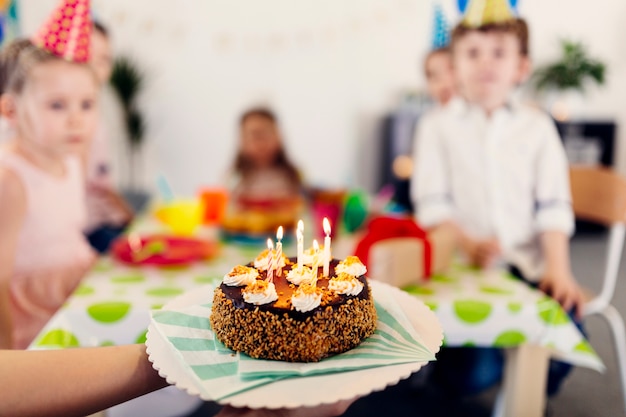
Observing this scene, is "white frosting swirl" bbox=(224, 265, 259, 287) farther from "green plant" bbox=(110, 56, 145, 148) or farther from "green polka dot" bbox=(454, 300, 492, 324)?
"green plant" bbox=(110, 56, 145, 148)

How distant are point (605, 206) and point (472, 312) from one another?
A: 2.33 feet

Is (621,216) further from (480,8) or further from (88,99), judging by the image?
(88,99)

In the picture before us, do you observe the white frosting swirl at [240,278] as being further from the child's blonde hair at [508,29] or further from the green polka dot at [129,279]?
the child's blonde hair at [508,29]

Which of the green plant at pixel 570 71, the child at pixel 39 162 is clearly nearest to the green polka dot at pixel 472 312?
the child at pixel 39 162

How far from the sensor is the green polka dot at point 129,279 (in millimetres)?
1038

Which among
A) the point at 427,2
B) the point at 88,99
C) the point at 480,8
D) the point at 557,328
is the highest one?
the point at 427,2

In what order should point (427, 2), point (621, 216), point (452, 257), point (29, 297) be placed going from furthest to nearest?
point (427, 2)
point (621, 216)
point (452, 257)
point (29, 297)

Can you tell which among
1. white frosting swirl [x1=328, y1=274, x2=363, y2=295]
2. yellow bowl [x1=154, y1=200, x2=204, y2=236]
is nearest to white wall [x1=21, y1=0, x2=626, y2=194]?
yellow bowl [x1=154, y1=200, x2=204, y2=236]

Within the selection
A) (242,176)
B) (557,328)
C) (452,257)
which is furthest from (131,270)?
(242,176)

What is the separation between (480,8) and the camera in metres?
1.23

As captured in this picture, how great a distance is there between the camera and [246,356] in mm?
594

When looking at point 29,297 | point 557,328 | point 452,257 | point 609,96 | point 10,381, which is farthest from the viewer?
point 609,96

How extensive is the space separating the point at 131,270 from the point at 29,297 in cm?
19

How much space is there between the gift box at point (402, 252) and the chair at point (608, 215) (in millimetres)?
507
